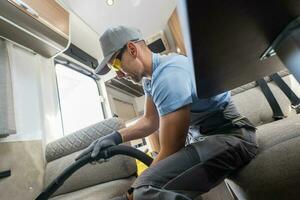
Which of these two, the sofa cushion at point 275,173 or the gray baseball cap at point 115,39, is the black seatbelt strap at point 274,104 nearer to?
the sofa cushion at point 275,173

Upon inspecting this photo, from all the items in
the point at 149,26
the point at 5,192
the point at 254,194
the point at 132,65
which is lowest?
the point at 254,194

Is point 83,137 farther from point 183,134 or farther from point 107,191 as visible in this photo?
point 183,134

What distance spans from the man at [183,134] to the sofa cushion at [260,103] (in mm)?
699

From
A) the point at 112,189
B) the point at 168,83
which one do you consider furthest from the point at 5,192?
the point at 168,83

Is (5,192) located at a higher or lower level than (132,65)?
lower

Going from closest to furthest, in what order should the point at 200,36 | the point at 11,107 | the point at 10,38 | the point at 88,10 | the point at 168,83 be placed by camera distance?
the point at 200,36, the point at 168,83, the point at 11,107, the point at 10,38, the point at 88,10

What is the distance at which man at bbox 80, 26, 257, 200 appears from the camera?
2.65 feet

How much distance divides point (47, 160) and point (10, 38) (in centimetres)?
103

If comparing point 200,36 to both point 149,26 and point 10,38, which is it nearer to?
point 10,38

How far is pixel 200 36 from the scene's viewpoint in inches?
16.9

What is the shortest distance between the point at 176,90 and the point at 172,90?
18 mm

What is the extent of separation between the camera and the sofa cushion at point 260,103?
5.15ft

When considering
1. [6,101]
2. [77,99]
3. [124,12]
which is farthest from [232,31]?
[77,99]

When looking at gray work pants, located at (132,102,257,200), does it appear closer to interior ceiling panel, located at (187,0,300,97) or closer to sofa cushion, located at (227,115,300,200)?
sofa cushion, located at (227,115,300,200)
